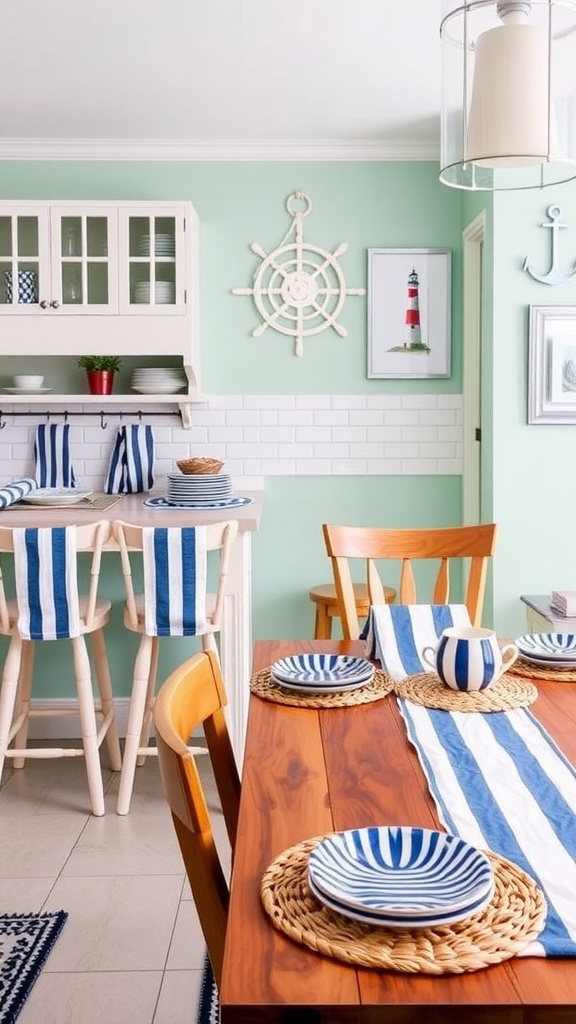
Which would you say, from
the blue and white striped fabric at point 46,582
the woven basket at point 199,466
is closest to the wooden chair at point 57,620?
the blue and white striped fabric at point 46,582

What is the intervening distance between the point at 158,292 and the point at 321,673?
8.20ft

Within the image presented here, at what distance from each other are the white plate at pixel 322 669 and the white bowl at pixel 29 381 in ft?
8.38

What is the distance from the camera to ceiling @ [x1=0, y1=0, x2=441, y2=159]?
291cm

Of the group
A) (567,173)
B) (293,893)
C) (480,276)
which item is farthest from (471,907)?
(480,276)

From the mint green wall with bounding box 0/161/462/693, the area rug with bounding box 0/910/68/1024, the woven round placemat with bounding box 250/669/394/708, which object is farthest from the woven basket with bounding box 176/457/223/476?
the woven round placemat with bounding box 250/669/394/708

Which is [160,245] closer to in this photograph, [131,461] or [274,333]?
[274,333]

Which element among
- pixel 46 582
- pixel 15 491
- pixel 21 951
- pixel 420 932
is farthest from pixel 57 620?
pixel 420 932

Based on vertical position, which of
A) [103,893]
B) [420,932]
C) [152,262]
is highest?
[152,262]

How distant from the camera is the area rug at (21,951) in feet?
7.51

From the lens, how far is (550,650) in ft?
6.53

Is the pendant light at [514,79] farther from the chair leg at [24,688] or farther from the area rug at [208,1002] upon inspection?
the chair leg at [24,688]

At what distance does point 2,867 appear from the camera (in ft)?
9.91

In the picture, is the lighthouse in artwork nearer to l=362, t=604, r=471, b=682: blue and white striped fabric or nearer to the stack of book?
the stack of book

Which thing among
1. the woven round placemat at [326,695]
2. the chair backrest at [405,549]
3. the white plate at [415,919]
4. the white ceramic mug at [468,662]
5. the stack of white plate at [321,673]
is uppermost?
the chair backrest at [405,549]
